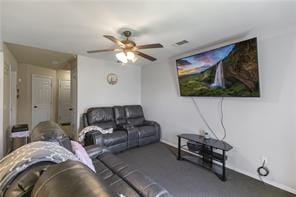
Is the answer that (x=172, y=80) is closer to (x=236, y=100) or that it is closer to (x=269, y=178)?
(x=236, y=100)

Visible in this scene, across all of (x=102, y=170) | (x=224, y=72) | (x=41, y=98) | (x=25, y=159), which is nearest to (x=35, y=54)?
(x=41, y=98)

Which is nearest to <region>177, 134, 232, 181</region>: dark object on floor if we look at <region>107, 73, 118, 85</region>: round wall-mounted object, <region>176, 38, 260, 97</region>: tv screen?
<region>176, 38, 260, 97</region>: tv screen

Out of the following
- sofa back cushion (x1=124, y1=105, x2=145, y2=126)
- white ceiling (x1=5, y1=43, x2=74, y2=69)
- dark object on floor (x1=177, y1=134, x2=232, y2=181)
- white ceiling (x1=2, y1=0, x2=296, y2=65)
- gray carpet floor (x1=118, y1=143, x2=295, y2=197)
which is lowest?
gray carpet floor (x1=118, y1=143, x2=295, y2=197)

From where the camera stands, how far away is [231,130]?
3.00 metres

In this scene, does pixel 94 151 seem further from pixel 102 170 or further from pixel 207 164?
pixel 207 164

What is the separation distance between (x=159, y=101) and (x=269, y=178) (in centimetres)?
297

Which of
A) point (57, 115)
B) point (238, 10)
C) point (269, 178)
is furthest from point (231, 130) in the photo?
point (57, 115)

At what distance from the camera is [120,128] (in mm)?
4059

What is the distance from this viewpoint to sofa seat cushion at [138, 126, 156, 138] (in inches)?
160

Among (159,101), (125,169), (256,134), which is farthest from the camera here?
(159,101)

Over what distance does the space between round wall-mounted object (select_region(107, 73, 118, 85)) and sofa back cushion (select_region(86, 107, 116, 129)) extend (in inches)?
36.3

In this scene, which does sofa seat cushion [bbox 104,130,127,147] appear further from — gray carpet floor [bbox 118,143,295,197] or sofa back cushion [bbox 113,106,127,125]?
sofa back cushion [bbox 113,106,127,125]

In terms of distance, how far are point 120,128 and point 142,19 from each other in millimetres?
2720

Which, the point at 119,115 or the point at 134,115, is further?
the point at 134,115
